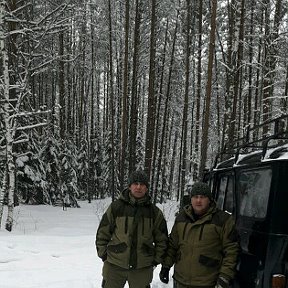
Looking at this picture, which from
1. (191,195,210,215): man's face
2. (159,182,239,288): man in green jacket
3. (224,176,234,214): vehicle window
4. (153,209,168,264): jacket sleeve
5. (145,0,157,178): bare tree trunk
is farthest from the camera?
(145,0,157,178): bare tree trunk

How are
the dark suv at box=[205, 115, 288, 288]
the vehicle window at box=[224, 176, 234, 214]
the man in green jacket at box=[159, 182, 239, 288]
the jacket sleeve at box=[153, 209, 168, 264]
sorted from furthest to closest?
the vehicle window at box=[224, 176, 234, 214], the jacket sleeve at box=[153, 209, 168, 264], the man in green jacket at box=[159, 182, 239, 288], the dark suv at box=[205, 115, 288, 288]

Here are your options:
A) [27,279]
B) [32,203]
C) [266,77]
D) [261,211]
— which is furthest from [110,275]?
[32,203]

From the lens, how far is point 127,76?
20750 millimetres

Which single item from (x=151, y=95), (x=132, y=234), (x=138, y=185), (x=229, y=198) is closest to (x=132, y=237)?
(x=132, y=234)

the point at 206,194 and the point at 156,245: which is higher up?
the point at 206,194

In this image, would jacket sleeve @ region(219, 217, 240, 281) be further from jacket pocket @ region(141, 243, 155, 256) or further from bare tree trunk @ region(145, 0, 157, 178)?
bare tree trunk @ region(145, 0, 157, 178)

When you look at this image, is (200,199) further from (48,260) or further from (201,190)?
(48,260)

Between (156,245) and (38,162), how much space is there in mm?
15586

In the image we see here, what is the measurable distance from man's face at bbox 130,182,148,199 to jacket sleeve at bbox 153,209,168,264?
1.04 feet

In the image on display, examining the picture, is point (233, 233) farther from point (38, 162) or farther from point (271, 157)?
point (38, 162)

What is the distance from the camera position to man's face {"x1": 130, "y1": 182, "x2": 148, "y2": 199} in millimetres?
4797

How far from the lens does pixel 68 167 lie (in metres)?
25.4

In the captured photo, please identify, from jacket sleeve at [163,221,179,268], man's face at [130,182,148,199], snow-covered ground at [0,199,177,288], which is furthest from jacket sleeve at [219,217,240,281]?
snow-covered ground at [0,199,177,288]

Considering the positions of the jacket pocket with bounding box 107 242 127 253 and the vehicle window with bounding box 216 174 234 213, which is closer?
the jacket pocket with bounding box 107 242 127 253
